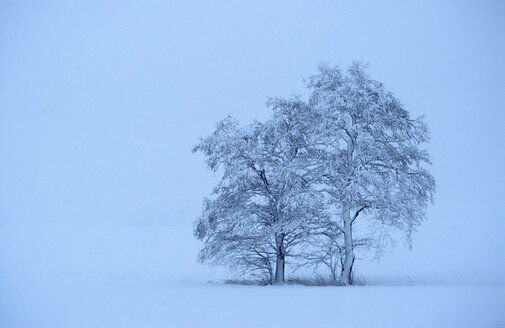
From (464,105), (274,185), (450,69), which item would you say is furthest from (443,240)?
(450,69)

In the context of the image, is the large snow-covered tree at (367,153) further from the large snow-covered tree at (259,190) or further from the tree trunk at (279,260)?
the tree trunk at (279,260)

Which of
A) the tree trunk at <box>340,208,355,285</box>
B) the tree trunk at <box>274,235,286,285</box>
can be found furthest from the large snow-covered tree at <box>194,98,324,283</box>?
the tree trunk at <box>340,208,355,285</box>

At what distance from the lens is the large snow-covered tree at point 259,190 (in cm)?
2014

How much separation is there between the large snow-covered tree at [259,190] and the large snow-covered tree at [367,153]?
3.25 ft

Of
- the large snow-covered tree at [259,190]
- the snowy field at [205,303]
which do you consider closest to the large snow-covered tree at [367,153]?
the large snow-covered tree at [259,190]

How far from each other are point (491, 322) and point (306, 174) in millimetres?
10706

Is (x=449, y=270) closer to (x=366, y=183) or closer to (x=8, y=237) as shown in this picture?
(x=366, y=183)

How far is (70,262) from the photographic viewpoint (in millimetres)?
28516

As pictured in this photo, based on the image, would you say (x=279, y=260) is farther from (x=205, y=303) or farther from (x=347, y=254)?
(x=205, y=303)

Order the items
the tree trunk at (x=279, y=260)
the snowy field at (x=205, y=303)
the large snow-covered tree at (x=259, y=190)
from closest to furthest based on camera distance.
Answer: the snowy field at (x=205, y=303) < the large snow-covered tree at (x=259, y=190) < the tree trunk at (x=279, y=260)

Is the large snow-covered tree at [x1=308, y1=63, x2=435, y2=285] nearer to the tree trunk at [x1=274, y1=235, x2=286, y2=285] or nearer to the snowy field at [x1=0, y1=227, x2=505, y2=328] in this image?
the tree trunk at [x1=274, y1=235, x2=286, y2=285]

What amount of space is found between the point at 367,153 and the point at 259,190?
4.88 meters

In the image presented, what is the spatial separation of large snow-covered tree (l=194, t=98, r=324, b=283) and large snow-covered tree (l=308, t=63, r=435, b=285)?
0.99 m

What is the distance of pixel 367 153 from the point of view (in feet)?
68.1
